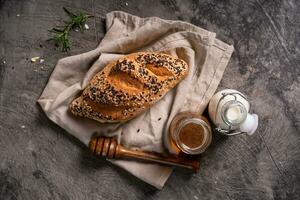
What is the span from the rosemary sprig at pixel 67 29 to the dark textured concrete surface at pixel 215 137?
19mm

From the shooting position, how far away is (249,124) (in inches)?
46.8

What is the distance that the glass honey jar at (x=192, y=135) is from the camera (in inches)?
46.8

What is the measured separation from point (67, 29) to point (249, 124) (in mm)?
590

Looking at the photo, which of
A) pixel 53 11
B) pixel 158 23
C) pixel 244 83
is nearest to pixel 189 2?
pixel 158 23

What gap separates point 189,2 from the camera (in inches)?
51.9

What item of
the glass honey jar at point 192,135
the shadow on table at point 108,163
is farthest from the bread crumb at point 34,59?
the glass honey jar at point 192,135

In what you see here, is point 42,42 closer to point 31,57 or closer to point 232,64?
point 31,57

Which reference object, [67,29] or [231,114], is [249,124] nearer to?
[231,114]

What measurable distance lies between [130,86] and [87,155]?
27 centimetres

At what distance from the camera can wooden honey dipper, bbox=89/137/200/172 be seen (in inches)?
47.8

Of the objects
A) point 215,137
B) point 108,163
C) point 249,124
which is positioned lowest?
point 108,163

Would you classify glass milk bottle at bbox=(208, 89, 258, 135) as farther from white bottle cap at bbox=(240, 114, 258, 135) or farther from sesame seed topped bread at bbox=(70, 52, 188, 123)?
sesame seed topped bread at bbox=(70, 52, 188, 123)

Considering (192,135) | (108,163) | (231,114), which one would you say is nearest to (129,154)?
(108,163)

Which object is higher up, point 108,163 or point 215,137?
point 215,137
